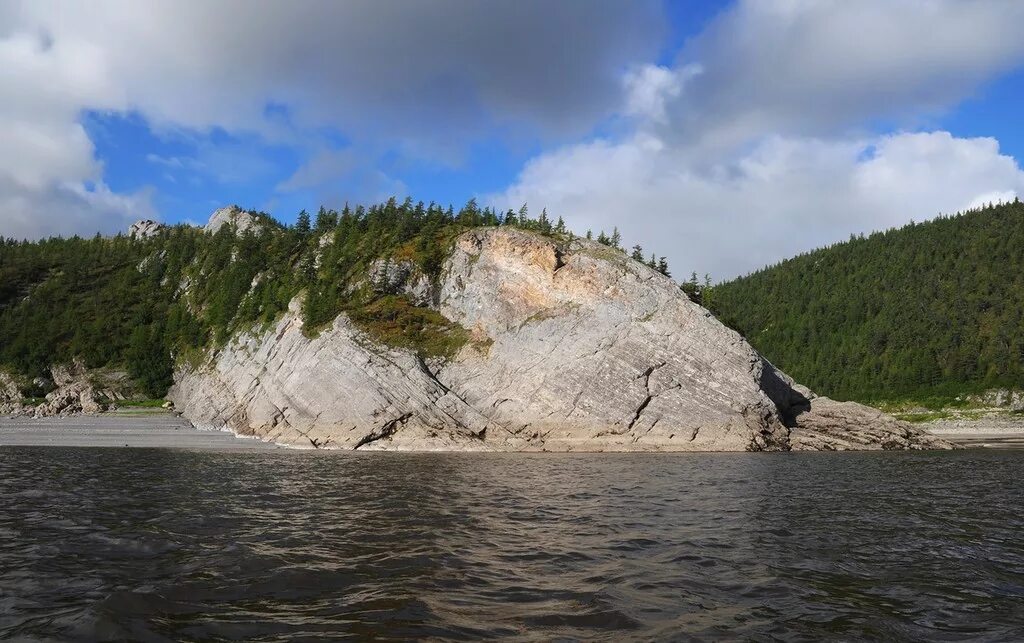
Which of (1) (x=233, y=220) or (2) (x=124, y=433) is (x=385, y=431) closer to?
(2) (x=124, y=433)

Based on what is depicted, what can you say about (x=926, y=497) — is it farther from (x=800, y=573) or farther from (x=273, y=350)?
(x=273, y=350)

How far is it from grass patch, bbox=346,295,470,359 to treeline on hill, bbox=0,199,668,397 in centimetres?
17

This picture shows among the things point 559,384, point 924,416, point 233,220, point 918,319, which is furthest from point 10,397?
point 918,319

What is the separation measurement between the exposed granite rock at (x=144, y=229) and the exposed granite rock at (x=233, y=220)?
17.2 metres

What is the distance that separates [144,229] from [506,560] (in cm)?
17042

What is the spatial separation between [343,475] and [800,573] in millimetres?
24880

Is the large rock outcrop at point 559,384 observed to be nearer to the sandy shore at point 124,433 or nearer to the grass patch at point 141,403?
the sandy shore at point 124,433

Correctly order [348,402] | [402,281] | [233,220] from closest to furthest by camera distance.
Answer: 1. [348,402]
2. [402,281]
3. [233,220]

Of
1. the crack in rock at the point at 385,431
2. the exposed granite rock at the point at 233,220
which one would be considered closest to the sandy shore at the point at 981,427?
the crack in rock at the point at 385,431

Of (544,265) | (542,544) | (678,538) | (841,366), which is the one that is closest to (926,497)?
(678,538)

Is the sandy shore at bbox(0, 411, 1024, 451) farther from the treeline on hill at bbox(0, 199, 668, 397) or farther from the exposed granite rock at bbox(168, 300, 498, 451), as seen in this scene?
the treeline on hill at bbox(0, 199, 668, 397)

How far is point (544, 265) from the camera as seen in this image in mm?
70750

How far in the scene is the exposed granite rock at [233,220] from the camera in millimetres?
126750

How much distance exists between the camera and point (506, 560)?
531 inches
